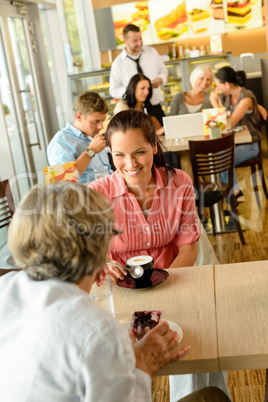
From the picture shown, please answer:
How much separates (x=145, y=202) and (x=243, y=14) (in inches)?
291

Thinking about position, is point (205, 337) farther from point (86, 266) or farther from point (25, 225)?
point (25, 225)

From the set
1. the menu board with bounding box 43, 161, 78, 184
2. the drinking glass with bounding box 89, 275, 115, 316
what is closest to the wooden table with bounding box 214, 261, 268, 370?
the drinking glass with bounding box 89, 275, 115, 316

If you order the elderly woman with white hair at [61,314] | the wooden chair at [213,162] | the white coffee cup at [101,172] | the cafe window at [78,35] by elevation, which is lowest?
the wooden chair at [213,162]

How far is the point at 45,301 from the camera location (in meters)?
0.94

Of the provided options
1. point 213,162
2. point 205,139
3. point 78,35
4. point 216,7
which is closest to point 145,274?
point 213,162

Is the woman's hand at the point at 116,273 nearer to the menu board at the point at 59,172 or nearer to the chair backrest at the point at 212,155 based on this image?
the menu board at the point at 59,172

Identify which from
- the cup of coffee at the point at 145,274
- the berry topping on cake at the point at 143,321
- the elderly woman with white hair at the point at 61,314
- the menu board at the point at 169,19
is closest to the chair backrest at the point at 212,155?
the cup of coffee at the point at 145,274

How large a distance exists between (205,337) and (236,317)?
13 cm

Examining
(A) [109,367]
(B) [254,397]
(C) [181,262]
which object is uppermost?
(A) [109,367]

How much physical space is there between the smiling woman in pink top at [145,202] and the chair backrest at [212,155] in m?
1.70

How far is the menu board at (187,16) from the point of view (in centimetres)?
838

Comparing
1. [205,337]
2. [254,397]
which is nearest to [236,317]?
[205,337]

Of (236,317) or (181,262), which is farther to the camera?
(181,262)

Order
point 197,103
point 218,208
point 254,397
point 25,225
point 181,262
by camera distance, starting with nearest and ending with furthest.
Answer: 1. point 25,225
2. point 181,262
3. point 254,397
4. point 218,208
5. point 197,103
